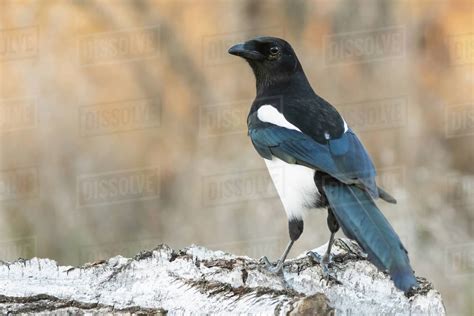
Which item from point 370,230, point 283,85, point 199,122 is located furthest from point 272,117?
point 199,122

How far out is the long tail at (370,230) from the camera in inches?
123

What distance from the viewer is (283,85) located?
4.03 metres

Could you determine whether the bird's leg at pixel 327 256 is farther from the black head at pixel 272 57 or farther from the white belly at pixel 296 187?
the black head at pixel 272 57

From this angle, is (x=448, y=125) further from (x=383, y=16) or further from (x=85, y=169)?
(x=85, y=169)

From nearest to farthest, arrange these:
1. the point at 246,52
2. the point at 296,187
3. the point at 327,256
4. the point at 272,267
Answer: the point at 272,267
the point at 327,256
the point at 296,187
the point at 246,52

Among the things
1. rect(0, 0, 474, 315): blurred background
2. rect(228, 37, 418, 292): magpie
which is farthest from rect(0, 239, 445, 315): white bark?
rect(0, 0, 474, 315): blurred background

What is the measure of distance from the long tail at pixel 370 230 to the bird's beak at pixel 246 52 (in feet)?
2.19

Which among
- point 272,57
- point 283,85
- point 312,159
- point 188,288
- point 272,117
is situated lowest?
point 188,288

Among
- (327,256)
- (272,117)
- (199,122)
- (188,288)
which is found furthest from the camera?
(199,122)

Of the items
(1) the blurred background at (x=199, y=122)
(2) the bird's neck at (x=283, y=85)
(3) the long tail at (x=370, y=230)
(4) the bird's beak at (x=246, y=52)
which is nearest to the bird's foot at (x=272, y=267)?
(3) the long tail at (x=370, y=230)

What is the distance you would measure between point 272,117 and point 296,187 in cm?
30

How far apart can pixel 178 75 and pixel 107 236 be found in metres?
0.93

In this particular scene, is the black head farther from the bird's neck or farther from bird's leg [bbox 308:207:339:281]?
bird's leg [bbox 308:207:339:281]

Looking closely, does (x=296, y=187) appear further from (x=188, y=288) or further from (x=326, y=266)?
(x=188, y=288)
